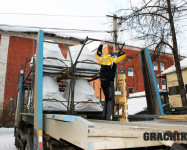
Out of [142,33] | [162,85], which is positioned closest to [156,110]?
[142,33]

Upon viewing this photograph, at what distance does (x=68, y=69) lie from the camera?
17.2ft

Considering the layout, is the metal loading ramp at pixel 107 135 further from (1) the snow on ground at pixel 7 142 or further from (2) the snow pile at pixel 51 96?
(1) the snow on ground at pixel 7 142

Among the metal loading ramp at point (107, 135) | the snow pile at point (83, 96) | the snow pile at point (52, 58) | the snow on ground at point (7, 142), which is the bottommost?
the snow on ground at point (7, 142)

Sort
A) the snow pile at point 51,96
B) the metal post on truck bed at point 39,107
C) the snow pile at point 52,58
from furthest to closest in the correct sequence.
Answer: the snow pile at point 52,58 → the snow pile at point 51,96 → the metal post on truck bed at point 39,107

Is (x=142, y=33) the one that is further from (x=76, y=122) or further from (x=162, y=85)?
(x=162, y=85)

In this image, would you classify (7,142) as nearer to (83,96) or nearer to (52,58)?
(83,96)

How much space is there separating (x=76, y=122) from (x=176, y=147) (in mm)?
945

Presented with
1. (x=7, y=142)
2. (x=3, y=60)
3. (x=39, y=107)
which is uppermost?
(x=3, y=60)

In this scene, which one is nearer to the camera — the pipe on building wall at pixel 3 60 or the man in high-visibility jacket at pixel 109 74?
the man in high-visibility jacket at pixel 109 74

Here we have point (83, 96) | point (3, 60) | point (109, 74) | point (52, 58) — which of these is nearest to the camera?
point (109, 74)

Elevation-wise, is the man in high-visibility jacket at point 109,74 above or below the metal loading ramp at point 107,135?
above

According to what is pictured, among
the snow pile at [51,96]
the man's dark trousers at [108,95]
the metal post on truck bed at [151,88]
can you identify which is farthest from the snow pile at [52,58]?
the metal post on truck bed at [151,88]

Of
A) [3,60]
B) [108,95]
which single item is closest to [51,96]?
[108,95]

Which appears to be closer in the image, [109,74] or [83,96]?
[109,74]
